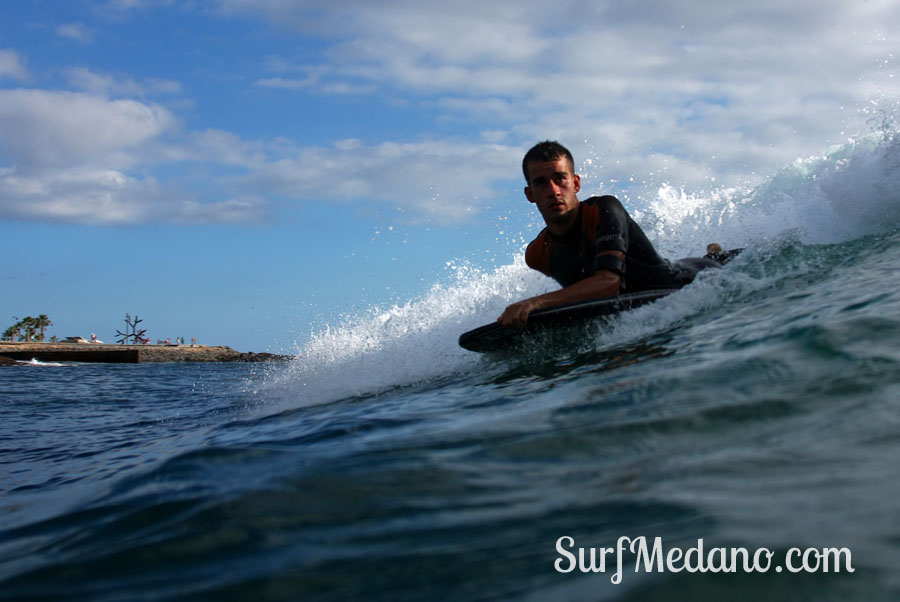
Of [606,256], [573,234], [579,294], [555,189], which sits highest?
[555,189]

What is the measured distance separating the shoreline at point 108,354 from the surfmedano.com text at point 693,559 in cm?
4005

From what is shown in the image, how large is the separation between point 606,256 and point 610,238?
139 mm

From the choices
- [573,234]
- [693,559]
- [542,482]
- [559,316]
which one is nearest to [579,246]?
[573,234]

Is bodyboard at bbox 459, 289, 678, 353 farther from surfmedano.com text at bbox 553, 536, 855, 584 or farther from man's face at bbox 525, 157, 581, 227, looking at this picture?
surfmedano.com text at bbox 553, 536, 855, 584

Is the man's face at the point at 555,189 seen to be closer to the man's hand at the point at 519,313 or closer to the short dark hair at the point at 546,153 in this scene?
the short dark hair at the point at 546,153

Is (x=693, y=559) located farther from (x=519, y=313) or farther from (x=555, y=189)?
(x=555, y=189)

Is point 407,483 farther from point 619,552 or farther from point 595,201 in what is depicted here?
point 595,201

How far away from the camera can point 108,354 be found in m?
47.0

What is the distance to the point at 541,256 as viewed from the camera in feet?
21.4

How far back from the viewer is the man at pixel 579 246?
5.61m

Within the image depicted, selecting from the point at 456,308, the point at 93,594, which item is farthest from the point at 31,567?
the point at 456,308

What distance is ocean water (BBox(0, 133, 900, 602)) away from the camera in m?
1.53

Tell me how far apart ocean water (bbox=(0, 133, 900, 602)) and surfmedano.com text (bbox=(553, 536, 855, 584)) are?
0.01 metres

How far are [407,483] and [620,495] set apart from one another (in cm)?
68
